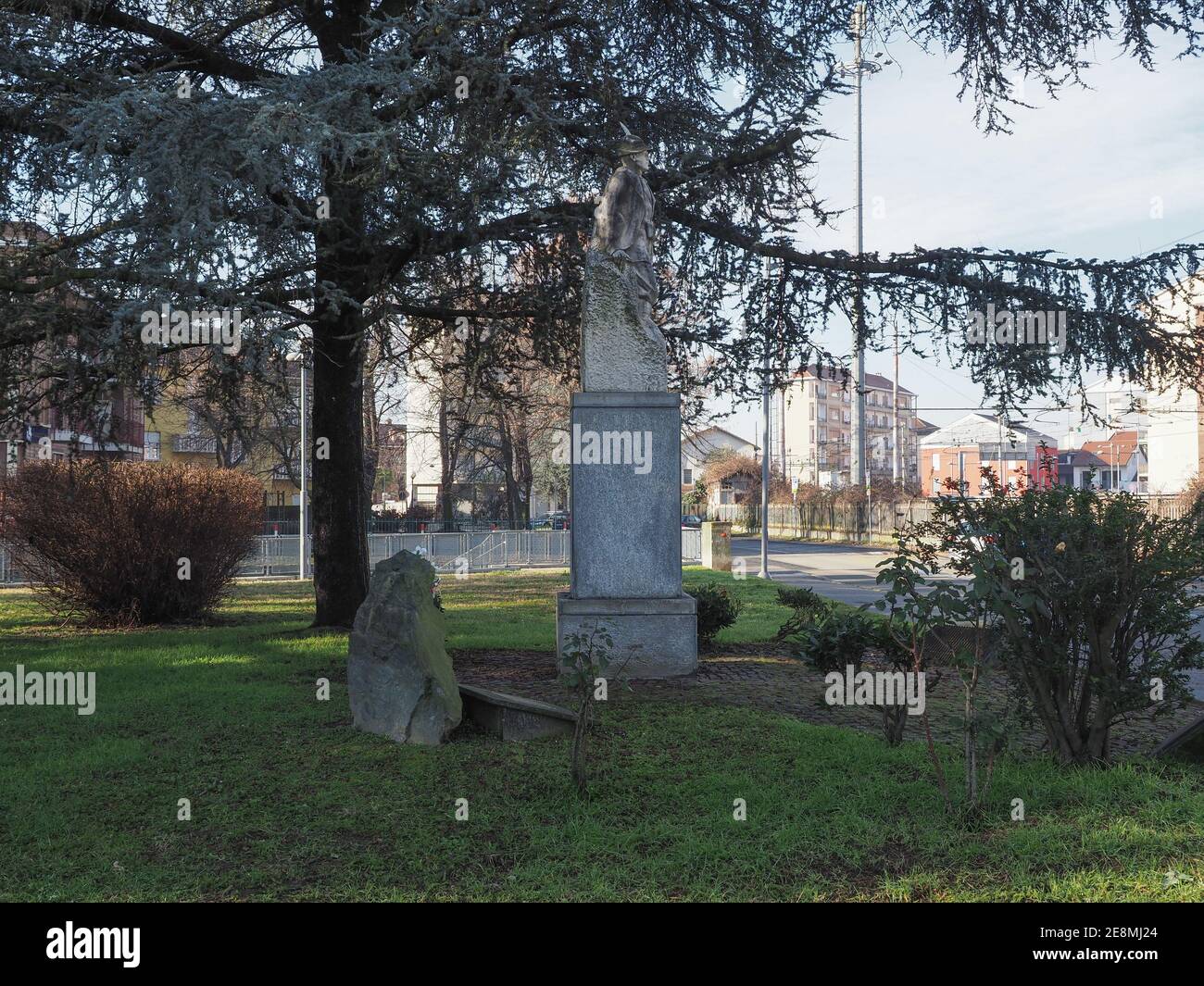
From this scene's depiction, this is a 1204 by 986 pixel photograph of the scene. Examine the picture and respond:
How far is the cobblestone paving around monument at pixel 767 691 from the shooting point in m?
6.84

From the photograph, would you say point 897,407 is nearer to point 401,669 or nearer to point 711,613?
point 711,613

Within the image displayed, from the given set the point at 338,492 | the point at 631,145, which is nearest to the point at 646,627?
the point at 631,145

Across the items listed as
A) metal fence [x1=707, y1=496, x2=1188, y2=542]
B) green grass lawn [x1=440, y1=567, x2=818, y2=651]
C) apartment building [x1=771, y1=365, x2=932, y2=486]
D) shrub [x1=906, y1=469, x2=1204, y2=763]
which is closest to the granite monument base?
green grass lawn [x1=440, y1=567, x2=818, y2=651]

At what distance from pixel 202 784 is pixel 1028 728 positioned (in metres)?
5.29

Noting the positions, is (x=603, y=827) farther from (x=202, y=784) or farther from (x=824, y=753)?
(x=202, y=784)

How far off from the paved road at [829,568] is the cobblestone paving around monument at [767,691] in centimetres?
234

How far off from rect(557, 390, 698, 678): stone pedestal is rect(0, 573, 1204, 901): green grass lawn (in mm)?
1561

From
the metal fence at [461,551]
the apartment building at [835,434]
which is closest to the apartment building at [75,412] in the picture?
the metal fence at [461,551]

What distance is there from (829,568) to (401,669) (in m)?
26.1

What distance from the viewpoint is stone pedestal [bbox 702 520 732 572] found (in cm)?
2845

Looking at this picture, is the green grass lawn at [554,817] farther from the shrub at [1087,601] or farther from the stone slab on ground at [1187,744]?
the shrub at [1087,601]

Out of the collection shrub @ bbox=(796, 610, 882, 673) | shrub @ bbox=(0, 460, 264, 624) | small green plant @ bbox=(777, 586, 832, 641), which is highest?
shrub @ bbox=(0, 460, 264, 624)

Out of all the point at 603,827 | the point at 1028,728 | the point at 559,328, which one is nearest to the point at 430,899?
the point at 603,827

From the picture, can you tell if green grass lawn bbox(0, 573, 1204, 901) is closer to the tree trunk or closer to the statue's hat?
the tree trunk
